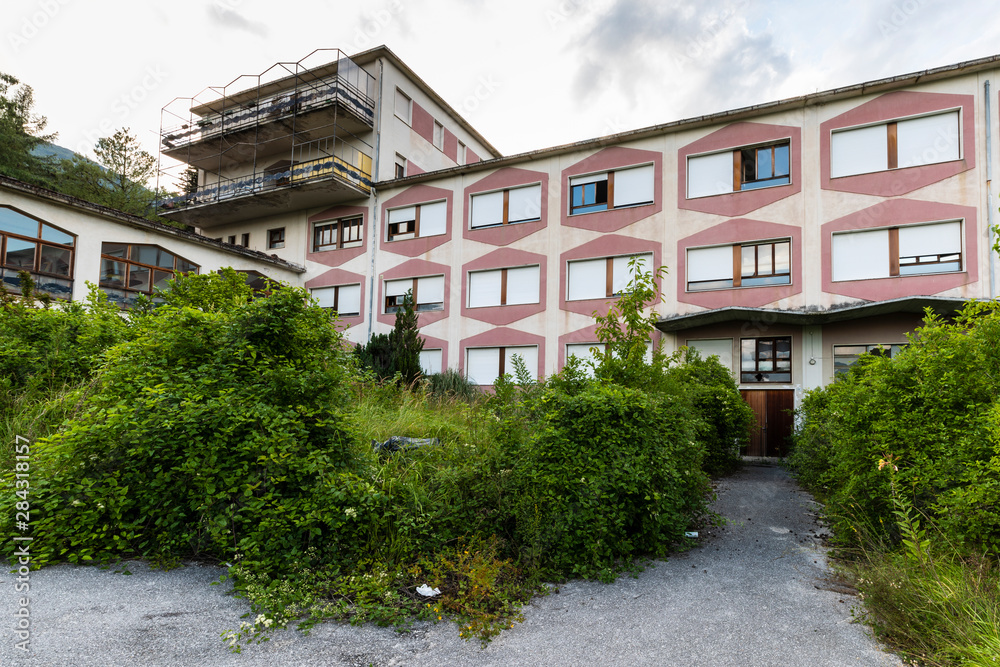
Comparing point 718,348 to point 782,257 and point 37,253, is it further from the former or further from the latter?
point 37,253

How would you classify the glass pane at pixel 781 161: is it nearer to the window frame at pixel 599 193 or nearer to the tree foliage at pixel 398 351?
the window frame at pixel 599 193

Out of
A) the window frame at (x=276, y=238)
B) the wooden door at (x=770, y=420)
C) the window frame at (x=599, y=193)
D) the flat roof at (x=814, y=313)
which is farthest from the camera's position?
the window frame at (x=276, y=238)

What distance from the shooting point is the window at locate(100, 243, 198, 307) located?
1898cm

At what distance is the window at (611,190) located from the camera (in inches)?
789

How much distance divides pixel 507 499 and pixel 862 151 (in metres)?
17.9

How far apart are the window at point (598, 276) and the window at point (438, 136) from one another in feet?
40.5

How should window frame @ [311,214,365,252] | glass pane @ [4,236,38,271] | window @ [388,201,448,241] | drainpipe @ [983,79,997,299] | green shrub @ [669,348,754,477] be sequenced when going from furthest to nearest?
1. window frame @ [311,214,365,252]
2. window @ [388,201,448,241]
3. glass pane @ [4,236,38,271]
4. drainpipe @ [983,79,997,299]
5. green shrub @ [669,348,754,477]

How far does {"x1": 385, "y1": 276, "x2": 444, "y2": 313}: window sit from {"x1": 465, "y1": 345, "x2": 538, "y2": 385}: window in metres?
2.61

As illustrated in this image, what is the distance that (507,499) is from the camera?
478 centimetres

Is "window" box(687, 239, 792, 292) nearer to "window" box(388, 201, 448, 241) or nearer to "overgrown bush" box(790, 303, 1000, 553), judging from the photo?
"window" box(388, 201, 448, 241)

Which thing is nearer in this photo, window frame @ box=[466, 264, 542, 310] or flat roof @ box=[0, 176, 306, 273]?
flat roof @ box=[0, 176, 306, 273]

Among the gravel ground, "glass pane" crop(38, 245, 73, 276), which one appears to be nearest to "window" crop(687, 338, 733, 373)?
the gravel ground

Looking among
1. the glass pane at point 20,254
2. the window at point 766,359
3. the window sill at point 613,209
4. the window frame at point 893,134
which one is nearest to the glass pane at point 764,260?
the window at point 766,359

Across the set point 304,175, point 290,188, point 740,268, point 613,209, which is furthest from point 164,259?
point 740,268
